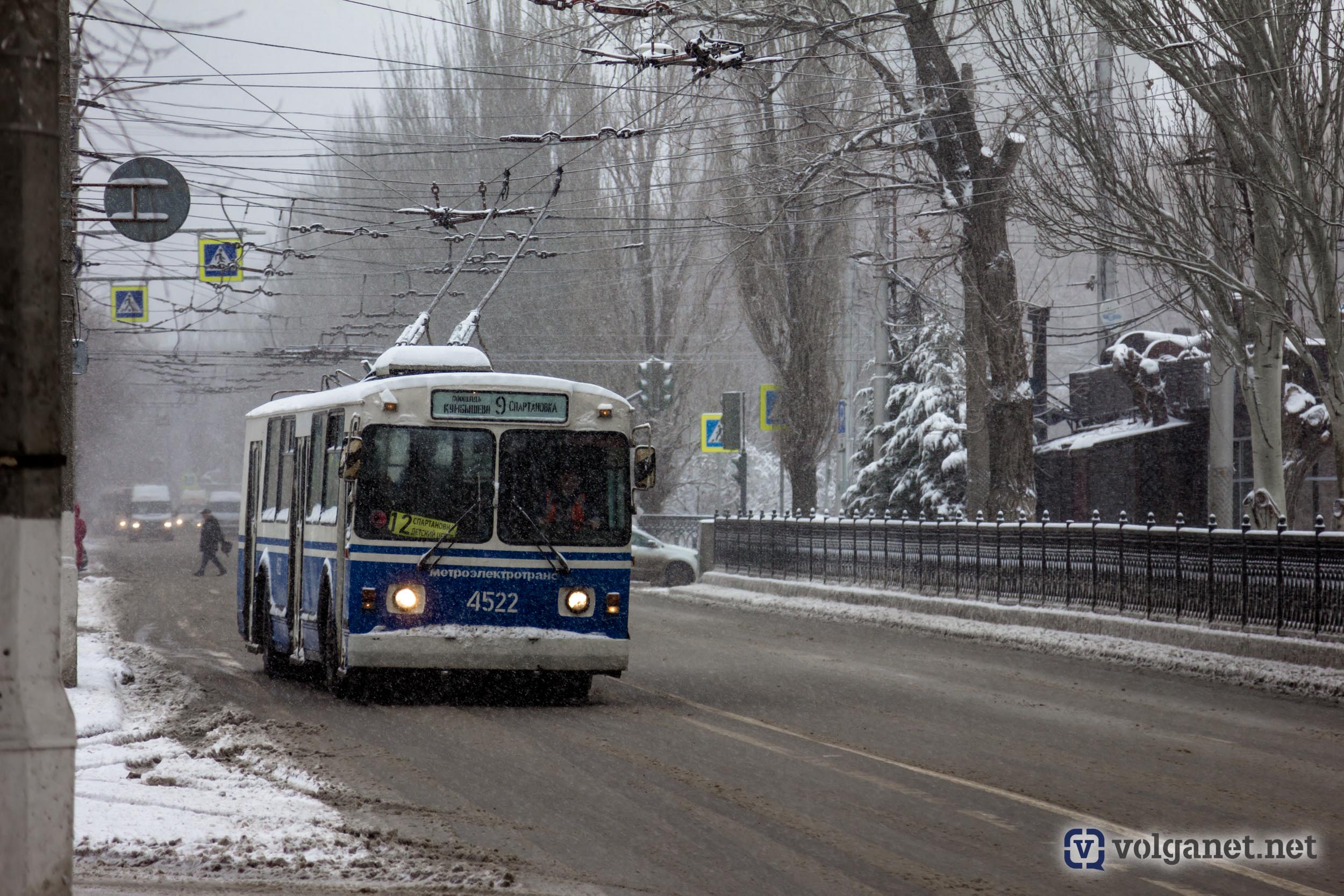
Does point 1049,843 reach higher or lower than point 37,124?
lower

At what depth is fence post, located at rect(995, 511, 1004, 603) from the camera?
23.1m

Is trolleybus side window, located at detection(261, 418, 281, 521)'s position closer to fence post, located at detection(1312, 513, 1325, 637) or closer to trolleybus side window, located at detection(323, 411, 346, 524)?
trolleybus side window, located at detection(323, 411, 346, 524)

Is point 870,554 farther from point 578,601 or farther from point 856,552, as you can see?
point 578,601

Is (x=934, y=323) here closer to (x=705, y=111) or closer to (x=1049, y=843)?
(x=705, y=111)

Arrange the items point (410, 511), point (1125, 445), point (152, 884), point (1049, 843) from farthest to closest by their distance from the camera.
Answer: point (1125, 445)
point (410, 511)
point (1049, 843)
point (152, 884)

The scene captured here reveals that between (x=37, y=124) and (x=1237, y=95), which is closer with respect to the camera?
(x=37, y=124)

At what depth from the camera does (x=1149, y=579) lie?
63.0ft

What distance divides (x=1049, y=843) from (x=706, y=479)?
6354 centimetres

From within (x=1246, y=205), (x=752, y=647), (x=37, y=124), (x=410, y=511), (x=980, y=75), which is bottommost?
(x=752, y=647)

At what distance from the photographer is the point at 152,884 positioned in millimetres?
6820

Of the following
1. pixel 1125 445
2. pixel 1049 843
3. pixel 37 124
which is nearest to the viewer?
pixel 37 124

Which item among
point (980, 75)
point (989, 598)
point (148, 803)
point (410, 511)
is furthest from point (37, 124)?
point (980, 75)
